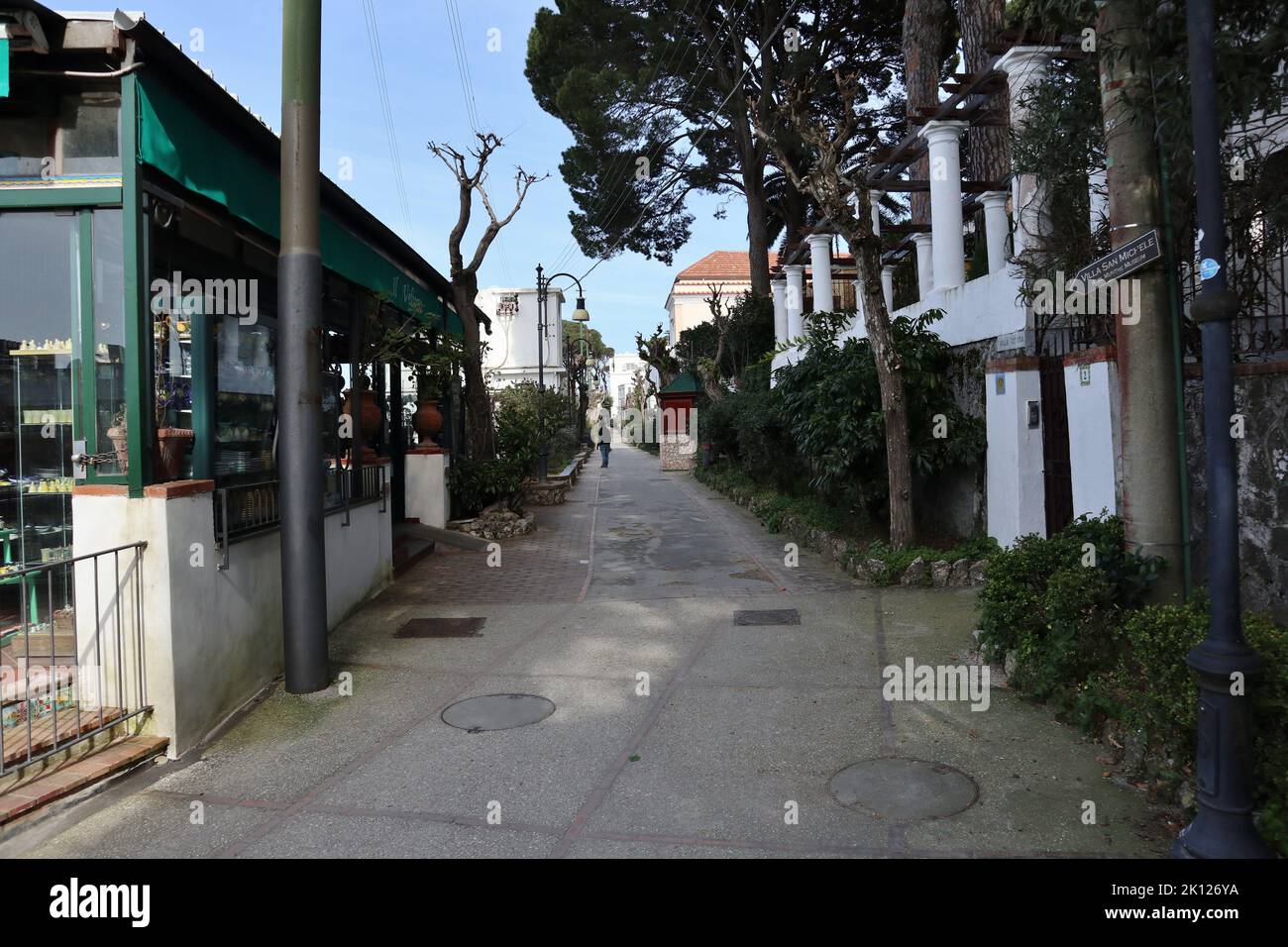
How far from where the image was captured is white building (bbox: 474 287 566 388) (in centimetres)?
5122

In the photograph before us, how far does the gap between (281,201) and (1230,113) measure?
5553 millimetres

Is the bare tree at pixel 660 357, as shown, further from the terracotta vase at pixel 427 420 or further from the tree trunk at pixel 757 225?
the terracotta vase at pixel 427 420

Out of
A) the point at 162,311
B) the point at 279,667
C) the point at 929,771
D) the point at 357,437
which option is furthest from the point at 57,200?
the point at 929,771

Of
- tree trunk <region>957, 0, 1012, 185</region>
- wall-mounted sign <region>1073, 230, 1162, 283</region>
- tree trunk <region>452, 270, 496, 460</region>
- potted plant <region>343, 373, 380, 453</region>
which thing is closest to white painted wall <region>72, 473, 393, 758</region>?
potted plant <region>343, 373, 380, 453</region>

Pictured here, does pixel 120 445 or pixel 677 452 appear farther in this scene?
pixel 677 452

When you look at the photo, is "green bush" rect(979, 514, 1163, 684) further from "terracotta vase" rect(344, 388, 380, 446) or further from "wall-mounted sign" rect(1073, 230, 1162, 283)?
"terracotta vase" rect(344, 388, 380, 446)

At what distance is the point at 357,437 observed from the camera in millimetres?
8328

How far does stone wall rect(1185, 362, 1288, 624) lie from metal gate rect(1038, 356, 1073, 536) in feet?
6.92

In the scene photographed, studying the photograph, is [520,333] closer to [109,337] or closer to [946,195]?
[946,195]

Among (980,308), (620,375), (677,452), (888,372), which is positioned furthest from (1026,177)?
(620,375)

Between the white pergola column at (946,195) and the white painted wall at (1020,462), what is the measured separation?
2.70 metres

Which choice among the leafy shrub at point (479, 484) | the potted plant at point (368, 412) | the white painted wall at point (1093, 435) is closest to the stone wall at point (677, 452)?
the leafy shrub at point (479, 484)

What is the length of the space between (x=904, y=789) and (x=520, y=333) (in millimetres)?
50997

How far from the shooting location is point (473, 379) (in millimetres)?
13648
